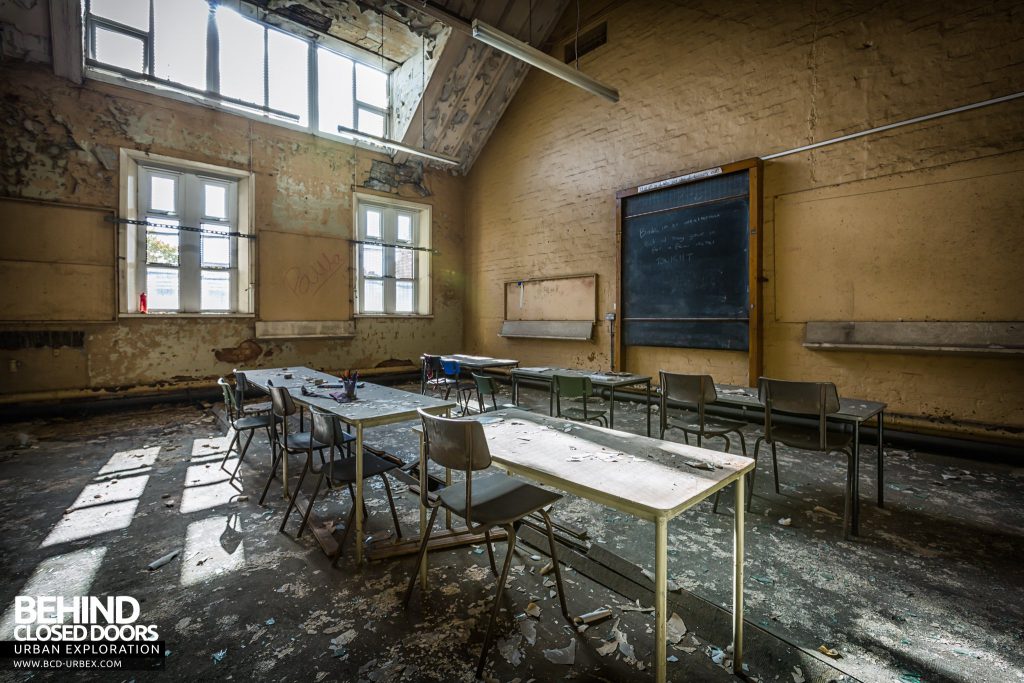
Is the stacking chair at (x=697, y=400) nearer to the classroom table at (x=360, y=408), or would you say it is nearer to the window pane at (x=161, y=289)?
the classroom table at (x=360, y=408)

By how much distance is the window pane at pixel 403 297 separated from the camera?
803cm

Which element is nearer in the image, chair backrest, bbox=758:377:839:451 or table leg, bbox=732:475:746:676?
table leg, bbox=732:475:746:676

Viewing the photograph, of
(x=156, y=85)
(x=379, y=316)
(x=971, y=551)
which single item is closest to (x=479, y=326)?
(x=379, y=316)

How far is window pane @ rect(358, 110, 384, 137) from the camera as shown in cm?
747

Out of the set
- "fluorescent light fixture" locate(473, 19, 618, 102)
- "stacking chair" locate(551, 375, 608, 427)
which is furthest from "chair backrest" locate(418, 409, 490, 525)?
"fluorescent light fixture" locate(473, 19, 618, 102)

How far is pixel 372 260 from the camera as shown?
7.70m

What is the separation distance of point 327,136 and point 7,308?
4.51m

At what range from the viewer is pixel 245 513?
2.59m

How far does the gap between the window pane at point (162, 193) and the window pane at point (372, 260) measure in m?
2.65

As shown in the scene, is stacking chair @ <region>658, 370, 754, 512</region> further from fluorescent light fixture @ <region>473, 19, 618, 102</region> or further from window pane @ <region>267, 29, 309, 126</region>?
window pane @ <region>267, 29, 309, 126</region>

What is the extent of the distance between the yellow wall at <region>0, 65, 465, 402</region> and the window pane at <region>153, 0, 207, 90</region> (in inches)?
17.5

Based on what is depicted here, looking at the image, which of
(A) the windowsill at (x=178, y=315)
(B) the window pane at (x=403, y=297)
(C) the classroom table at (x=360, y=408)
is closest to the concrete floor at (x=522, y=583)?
(C) the classroom table at (x=360, y=408)

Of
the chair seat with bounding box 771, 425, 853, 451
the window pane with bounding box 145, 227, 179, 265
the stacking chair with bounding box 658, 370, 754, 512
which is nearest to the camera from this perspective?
the chair seat with bounding box 771, 425, 853, 451

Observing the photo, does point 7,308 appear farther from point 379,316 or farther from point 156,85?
point 379,316
